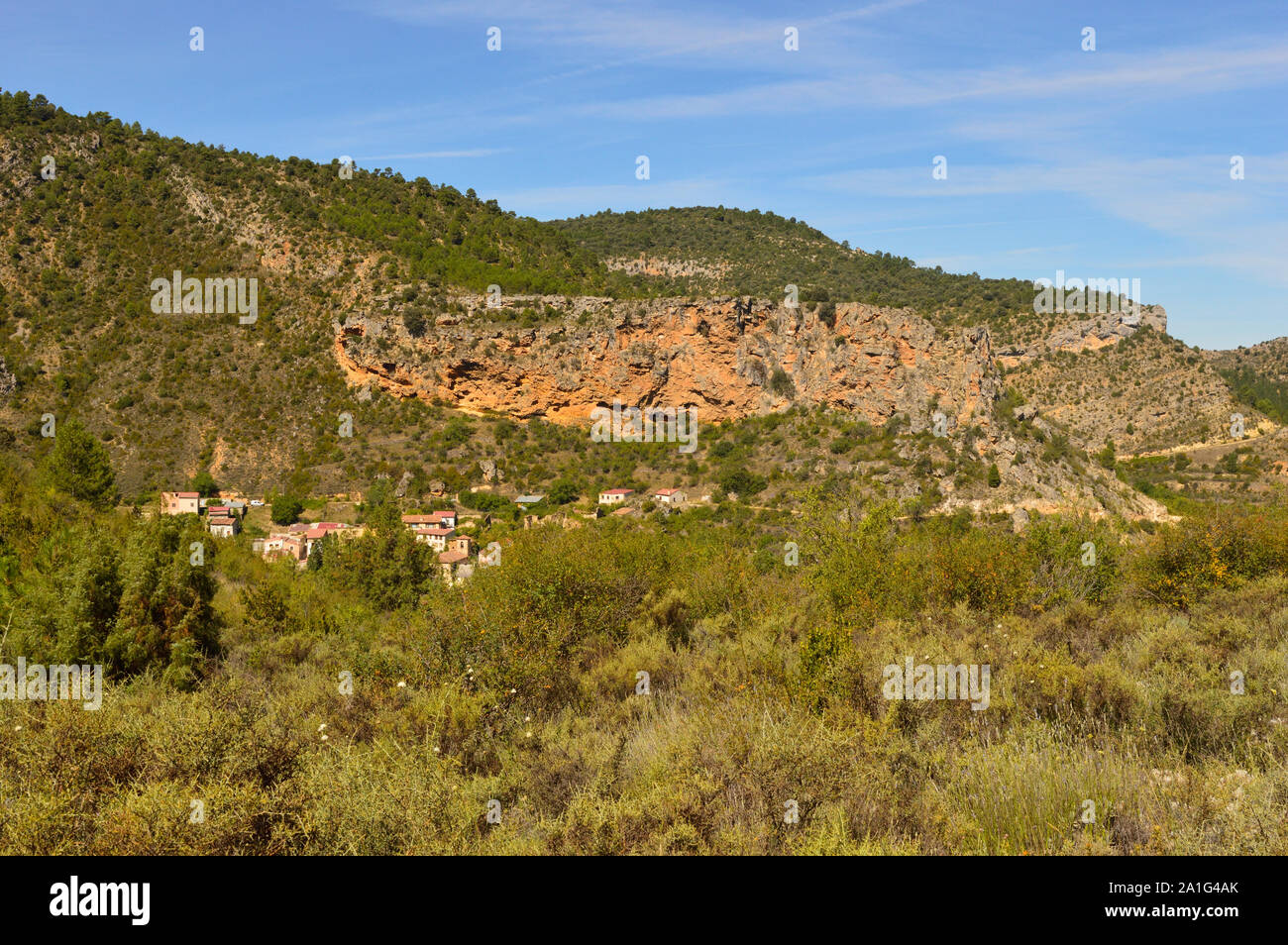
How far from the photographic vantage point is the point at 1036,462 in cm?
4006

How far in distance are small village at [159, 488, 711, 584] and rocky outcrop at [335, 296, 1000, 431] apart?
11.4 metres

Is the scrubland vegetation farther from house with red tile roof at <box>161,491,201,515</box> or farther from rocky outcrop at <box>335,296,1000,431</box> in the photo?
rocky outcrop at <box>335,296,1000,431</box>

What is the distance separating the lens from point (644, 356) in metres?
50.2

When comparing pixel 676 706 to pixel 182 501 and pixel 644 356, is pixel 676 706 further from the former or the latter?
pixel 644 356

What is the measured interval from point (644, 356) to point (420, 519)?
21448mm

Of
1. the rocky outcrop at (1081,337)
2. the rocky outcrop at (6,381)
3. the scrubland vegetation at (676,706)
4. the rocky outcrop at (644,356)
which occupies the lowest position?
the scrubland vegetation at (676,706)

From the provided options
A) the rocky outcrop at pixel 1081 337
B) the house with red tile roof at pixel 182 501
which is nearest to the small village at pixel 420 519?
the house with red tile roof at pixel 182 501

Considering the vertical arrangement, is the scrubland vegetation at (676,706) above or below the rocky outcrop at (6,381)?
below

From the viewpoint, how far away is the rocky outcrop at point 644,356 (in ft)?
155

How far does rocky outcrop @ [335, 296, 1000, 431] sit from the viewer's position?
155ft

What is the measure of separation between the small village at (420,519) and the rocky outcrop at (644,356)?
11366mm

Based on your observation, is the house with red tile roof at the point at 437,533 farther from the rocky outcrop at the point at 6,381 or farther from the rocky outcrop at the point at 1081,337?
the rocky outcrop at the point at 1081,337
